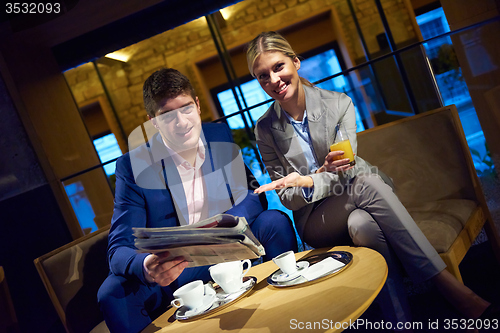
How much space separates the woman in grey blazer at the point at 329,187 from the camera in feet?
4.16

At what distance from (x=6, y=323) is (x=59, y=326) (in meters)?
0.50

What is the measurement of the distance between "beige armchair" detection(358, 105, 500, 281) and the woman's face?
55 centimetres

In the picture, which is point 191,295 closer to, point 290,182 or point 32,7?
point 290,182

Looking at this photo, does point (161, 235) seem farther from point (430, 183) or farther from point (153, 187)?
point (430, 183)

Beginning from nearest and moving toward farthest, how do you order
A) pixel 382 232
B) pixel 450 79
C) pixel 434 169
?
1. pixel 382 232
2. pixel 434 169
3. pixel 450 79

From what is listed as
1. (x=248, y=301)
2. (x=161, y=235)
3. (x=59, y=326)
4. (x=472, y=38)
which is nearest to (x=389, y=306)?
(x=248, y=301)

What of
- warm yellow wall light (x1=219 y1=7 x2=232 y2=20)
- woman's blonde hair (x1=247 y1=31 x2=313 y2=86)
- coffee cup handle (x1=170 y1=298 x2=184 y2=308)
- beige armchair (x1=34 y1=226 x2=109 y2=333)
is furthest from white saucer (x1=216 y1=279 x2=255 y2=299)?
warm yellow wall light (x1=219 y1=7 x2=232 y2=20)

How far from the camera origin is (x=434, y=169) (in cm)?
184

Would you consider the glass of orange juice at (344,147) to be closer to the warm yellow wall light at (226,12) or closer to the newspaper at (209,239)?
the newspaper at (209,239)

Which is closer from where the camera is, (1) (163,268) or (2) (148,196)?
(1) (163,268)

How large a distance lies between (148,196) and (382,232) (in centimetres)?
104

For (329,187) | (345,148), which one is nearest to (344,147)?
(345,148)

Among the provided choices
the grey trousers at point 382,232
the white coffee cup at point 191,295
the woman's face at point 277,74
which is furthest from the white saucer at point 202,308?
the woman's face at point 277,74

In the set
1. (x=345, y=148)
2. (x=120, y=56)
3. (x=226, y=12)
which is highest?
(x=120, y=56)
